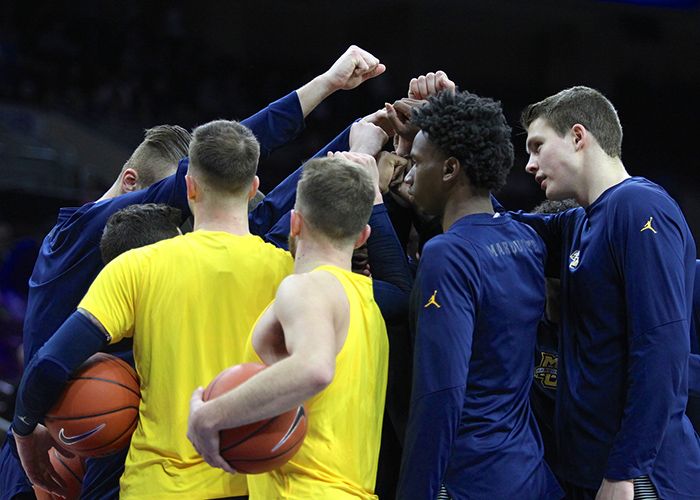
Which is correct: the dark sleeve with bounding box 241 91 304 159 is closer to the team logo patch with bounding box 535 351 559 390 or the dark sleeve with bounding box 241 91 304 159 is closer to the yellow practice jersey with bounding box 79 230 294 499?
the yellow practice jersey with bounding box 79 230 294 499

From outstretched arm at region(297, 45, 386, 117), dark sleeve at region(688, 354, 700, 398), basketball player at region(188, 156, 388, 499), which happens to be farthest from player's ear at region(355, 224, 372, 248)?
dark sleeve at region(688, 354, 700, 398)

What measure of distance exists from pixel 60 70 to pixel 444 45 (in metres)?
5.51

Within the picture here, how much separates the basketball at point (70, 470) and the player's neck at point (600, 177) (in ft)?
6.58

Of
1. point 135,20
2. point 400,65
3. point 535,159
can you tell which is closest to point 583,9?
point 400,65

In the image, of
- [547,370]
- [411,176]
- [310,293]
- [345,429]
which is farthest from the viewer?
[547,370]

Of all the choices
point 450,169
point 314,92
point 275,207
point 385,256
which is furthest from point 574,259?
point 314,92

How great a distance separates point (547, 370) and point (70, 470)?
1777mm

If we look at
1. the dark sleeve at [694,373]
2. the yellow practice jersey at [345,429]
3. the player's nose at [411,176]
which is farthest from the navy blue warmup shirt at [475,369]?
the dark sleeve at [694,373]

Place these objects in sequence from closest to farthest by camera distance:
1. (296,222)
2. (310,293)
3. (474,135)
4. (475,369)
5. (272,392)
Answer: (272,392) < (310,293) < (296,222) < (475,369) < (474,135)

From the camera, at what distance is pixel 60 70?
41.3 feet

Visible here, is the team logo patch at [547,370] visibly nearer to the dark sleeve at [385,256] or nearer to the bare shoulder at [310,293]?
the dark sleeve at [385,256]

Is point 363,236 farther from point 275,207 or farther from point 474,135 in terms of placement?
point 275,207

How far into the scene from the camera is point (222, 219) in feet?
9.61

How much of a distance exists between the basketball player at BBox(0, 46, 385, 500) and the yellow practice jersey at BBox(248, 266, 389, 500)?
3.07 feet
